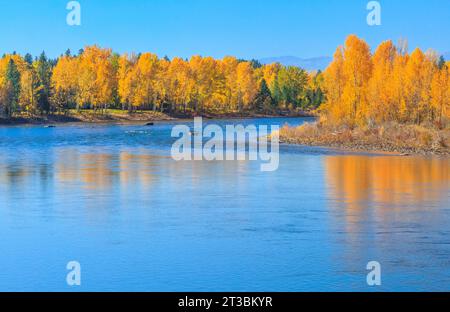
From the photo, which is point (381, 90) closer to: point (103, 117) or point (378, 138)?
point (378, 138)

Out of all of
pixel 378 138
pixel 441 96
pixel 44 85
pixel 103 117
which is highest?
pixel 44 85

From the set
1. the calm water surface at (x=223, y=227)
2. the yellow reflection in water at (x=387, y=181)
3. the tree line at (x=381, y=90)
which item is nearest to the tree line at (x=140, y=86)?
the tree line at (x=381, y=90)

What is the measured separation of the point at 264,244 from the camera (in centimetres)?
1596

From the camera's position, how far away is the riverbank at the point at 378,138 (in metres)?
43.2

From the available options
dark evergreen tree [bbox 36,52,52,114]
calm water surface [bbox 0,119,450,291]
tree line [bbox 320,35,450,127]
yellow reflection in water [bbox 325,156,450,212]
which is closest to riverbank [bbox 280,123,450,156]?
tree line [bbox 320,35,450,127]

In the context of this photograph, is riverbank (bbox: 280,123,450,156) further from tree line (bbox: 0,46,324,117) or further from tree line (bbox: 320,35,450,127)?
tree line (bbox: 0,46,324,117)

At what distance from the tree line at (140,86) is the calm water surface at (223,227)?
5881 centimetres

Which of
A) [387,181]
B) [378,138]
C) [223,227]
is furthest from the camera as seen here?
[378,138]

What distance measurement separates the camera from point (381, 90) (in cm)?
5422

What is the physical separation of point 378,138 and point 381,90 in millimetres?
7356

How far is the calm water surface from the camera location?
13297mm

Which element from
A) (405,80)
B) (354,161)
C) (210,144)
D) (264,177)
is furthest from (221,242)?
(405,80)

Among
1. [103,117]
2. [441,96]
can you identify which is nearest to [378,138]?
[441,96]

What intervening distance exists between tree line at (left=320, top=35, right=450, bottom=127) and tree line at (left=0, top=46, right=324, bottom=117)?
43.0 meters
